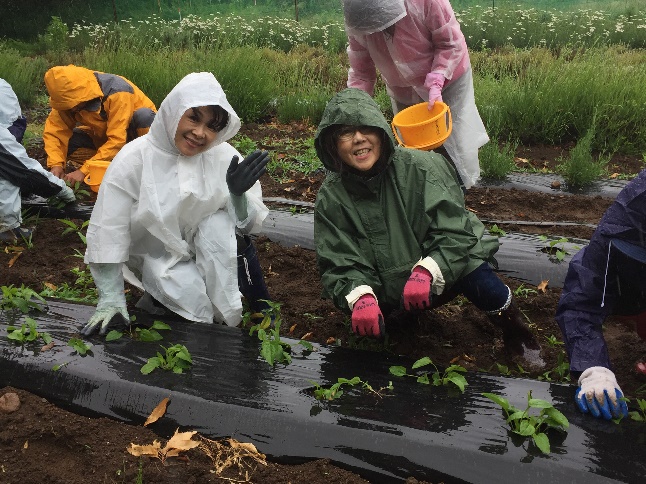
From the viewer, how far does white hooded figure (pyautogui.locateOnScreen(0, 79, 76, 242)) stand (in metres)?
3.83

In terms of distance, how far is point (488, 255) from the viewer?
2.63 meters

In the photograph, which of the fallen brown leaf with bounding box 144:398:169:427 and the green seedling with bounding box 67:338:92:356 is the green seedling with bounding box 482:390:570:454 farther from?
the green seedling with bounding box 67:338:92:356

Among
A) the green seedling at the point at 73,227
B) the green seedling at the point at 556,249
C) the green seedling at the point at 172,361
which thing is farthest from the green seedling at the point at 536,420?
the green seedling at the point at 73,227

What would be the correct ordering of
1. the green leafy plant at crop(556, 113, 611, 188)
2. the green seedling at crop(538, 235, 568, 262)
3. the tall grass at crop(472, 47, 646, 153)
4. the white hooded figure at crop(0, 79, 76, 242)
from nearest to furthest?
1. the green seedling at crop(538, 235, 568, 262)
2. the white hooded figure at crop(0, 79, 76, 242)
3. the green leafy plant at crop(556, 113, 611, 188)
4. the tall grass at crop(472, 47, 646, 153)

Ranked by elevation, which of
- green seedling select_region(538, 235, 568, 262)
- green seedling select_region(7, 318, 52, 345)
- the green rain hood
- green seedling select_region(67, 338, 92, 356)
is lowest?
green seedling select_region(538, 235, 568, 262)

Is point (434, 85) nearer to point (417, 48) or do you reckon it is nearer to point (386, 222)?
point (417, 48)

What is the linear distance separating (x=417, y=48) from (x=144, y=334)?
215cm

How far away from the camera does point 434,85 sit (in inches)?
139

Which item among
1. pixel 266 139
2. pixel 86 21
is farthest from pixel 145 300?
pixel 86 21

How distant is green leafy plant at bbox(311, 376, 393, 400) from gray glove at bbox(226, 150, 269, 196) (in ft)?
2.97

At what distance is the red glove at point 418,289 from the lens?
2.32 meters

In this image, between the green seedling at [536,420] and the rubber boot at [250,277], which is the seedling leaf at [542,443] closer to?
the green seedling at [536,420]

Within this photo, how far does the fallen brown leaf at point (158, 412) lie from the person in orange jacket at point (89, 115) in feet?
8.28

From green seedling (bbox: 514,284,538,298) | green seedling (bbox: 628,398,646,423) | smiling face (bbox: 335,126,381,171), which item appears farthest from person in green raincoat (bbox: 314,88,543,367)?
green seedling (bbox: 628,398,646,423)
